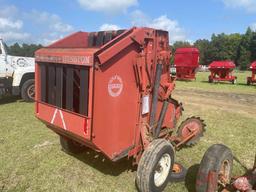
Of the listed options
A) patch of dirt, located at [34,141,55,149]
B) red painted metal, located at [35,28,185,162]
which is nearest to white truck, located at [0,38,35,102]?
patch of dirt, located at [34,141,55,149]

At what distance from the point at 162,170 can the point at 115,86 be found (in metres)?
1.56

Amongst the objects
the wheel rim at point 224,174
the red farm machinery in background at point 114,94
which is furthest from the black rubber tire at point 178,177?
the wheel rim at point 224,174

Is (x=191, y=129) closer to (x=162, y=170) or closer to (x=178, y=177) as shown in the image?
(x=178, y=177)

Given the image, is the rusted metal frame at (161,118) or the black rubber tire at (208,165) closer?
the black rubber tire at (208,165)

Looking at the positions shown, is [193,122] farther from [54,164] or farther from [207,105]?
[207,105]

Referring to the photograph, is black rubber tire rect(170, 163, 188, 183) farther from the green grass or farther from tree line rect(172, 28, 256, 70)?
tree line rect(172, 28, 256, 70)

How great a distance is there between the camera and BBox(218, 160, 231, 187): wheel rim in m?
3.90

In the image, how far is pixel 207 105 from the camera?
12.0 m

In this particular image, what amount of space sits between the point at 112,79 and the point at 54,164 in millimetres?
2450

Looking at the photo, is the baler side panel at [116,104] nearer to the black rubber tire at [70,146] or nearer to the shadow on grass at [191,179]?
the shadow on grass at [191,179]

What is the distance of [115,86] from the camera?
4.00 meters

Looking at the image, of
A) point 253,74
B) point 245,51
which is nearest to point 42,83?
point 253,74

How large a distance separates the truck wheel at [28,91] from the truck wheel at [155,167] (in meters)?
8.36

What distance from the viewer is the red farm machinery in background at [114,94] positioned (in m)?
3.80
